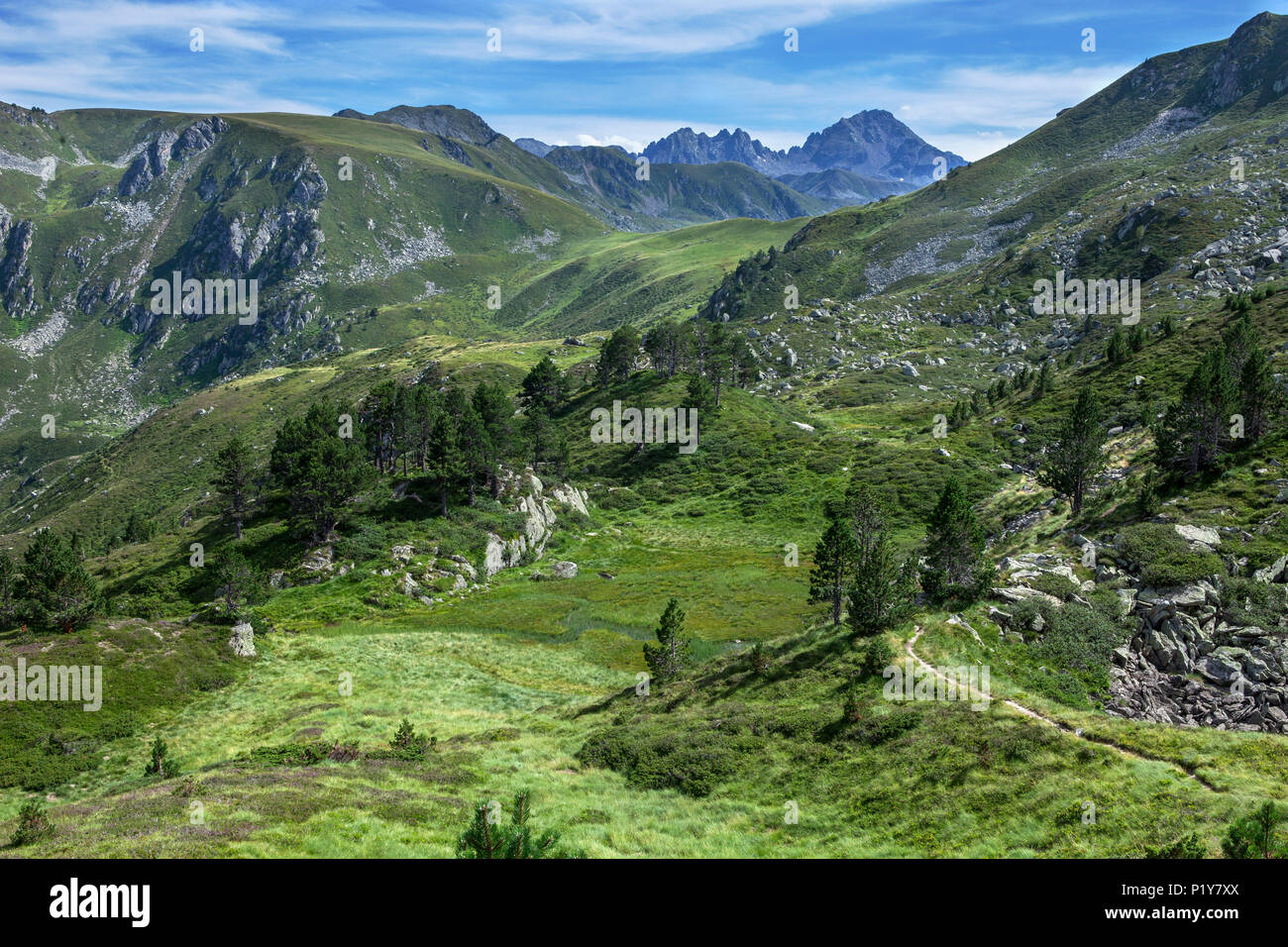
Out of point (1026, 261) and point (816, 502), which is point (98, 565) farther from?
point (1026, 261)

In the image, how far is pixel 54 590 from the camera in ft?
159

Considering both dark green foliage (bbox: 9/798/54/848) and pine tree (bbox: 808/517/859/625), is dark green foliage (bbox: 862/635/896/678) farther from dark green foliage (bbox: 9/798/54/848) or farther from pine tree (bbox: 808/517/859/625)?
dark green foliage (bbox: 9/798/54/848)

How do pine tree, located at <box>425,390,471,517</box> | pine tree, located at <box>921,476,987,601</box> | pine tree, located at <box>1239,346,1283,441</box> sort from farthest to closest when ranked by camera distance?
pine tree, located at <box>425,390,471,517</box> < pine tree, located at <box>1239,346,1283,441</box> < pine tree, located at <box>921,476,987,601</box>

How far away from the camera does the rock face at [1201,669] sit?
28734 millimetres

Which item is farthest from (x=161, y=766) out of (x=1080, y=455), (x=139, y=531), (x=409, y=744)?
(x=139, y=531)

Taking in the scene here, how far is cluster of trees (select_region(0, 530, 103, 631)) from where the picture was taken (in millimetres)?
47406

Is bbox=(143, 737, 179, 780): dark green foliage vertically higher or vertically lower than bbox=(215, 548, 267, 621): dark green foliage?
lower

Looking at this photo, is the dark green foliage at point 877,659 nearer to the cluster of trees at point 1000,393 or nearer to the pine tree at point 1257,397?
the pine tree at point 1257,397

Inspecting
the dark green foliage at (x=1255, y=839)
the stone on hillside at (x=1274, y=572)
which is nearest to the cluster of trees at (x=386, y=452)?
the stone on hillside at (x=1274, y=572)

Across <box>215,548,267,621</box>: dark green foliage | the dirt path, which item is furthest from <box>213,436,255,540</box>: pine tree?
the dirt path

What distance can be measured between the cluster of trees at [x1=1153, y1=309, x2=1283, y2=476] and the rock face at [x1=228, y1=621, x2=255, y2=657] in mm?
81006

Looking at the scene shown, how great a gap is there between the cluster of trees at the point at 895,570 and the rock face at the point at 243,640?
46.2m
